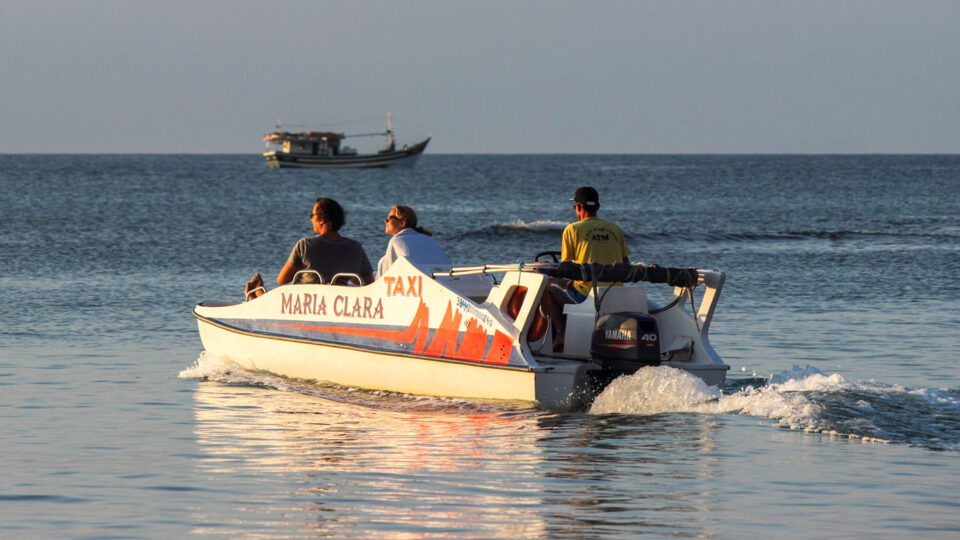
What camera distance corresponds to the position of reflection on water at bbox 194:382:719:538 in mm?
7109

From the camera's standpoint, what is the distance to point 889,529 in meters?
6.95

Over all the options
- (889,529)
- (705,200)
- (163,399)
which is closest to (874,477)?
(889,529)

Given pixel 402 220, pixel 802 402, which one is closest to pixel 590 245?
pixel 402 220

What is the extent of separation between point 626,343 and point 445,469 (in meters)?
2.37

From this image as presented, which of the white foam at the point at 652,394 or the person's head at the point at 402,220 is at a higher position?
the person's head at the point at 402,220

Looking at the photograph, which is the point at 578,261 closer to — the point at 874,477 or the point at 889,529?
the point at 874,477

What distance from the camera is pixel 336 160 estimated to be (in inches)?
4823

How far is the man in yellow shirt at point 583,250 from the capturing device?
1099 centimetres

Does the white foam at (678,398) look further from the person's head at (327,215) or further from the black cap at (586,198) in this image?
the person's head at (327,215)

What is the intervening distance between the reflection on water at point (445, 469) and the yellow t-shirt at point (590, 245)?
1.43 metres

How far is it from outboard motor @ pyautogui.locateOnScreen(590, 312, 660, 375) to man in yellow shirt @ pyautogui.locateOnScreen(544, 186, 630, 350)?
585mm

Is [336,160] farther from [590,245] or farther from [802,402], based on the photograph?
[802,402]
